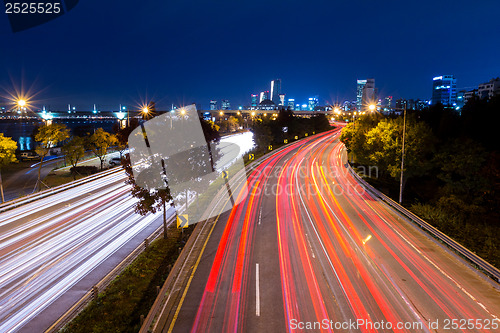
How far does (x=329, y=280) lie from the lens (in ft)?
41.6

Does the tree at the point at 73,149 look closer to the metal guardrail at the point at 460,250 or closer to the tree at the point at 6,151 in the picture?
the tree at the point at 6,151

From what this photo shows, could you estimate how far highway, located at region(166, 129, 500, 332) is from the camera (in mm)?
10172

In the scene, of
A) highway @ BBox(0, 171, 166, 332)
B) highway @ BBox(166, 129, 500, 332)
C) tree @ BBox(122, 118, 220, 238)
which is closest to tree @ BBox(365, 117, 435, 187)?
highway @ BBox(166, 129, 500, 332)

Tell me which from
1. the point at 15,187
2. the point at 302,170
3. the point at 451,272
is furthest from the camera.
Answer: the point at 302,170

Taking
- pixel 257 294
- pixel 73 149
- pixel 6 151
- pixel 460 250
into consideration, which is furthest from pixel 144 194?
pixel 73 149

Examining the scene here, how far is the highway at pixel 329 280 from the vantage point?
400 inches

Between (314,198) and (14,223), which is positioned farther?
(314,198)

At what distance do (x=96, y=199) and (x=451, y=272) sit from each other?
2589 cm

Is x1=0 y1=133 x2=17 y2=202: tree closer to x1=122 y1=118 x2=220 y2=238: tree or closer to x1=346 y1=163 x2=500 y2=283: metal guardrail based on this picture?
x1=122 y1=118 x2=220 y2=238: tree

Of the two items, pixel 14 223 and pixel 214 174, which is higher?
pixel 214 174

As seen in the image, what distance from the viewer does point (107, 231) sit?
61.0ft

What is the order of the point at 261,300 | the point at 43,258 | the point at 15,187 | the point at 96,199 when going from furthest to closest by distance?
the point at 15,187, the point at 96,199, the point at 43,258, the point at 261,300

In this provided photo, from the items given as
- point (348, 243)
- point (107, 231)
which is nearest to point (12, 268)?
point (107, 231)

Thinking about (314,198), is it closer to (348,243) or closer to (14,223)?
(348,243)
